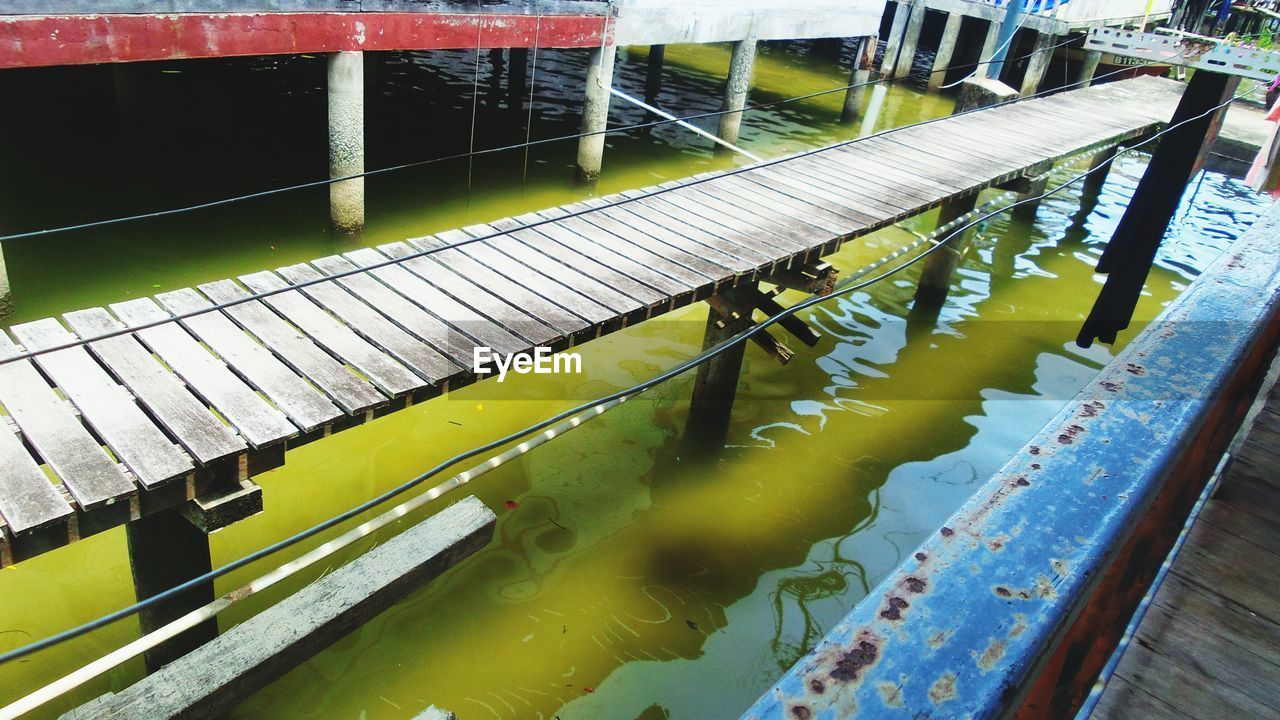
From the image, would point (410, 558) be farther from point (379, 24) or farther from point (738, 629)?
point (379, 24)

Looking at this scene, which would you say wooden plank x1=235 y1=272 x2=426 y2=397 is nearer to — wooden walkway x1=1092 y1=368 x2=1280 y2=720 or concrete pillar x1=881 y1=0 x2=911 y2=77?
wooden walkway x1=1092 y1=368 x2=1280 y2=720

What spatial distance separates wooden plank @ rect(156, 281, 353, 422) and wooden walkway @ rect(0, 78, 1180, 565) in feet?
0.04

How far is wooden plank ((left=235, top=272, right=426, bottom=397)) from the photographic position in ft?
12.9

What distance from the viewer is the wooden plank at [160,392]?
3309mm

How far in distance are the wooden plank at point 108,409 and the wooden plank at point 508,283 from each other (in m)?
1.94

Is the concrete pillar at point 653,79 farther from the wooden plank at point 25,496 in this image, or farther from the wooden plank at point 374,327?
the wooden plank at point 25,496

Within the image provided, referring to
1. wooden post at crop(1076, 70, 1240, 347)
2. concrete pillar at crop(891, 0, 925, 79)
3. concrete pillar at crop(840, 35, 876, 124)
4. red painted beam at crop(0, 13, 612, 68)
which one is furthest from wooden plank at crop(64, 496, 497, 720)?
concrete pillar at crop(891, 0, 925, 79)

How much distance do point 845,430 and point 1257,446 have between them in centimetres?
486

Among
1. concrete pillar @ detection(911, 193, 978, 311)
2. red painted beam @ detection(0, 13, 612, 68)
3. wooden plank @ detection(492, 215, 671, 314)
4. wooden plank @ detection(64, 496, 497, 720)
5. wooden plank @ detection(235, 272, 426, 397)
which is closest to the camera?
wooden plank @ detection(64, 496, 497, 720)

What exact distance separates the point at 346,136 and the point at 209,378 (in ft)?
17.5

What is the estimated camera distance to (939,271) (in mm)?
9039

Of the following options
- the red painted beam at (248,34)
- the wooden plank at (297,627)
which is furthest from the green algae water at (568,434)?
the red painted beam at (248,34)

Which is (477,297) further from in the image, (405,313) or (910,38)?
(910,38)

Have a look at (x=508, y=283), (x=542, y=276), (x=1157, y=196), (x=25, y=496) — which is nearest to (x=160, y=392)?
(x=25, y=496)
